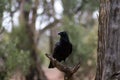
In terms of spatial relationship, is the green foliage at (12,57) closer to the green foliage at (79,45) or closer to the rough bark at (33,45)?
the rough bark at (33,45)

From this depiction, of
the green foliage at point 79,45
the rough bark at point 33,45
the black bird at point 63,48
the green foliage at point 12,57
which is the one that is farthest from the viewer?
the green foliage at point 79,45

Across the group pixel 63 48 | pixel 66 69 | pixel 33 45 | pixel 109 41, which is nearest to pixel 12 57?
pixel 63 48

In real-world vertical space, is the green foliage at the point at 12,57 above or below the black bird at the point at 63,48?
below

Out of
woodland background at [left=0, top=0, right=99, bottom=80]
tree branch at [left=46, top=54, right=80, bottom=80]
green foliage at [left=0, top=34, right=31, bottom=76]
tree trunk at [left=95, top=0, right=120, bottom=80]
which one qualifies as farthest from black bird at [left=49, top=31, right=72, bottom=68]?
woodland background at [left=0, top=0, right=99, bottom=80]

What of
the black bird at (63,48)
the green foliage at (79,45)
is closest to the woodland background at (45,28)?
the green foliage at (79,45)

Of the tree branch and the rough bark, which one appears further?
the rough bark

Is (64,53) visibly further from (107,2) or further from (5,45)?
(5,45)

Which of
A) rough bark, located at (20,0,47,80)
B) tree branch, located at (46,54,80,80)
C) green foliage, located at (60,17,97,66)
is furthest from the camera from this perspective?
green foliage, located at (60,17,97,66)

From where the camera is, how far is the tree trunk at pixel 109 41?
25.8ft

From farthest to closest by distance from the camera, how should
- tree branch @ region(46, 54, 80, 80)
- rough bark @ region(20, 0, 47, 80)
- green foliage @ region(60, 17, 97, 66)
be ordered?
green foliage @ region(60, 17, 97, 66), rough bark @ region(20, 0, 47, 80), tree branch @ region(46, 54, 80, 80)

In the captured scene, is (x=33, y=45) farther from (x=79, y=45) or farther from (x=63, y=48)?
(x=63, y=48)

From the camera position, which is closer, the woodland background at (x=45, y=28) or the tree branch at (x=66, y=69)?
the tree branch at (x=66, y=69)

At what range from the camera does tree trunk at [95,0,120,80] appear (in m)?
7.88

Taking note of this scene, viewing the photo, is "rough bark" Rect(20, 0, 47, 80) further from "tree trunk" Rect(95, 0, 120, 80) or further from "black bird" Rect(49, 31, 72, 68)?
"tree trunk" Rect(95, 0, 120, 80)
